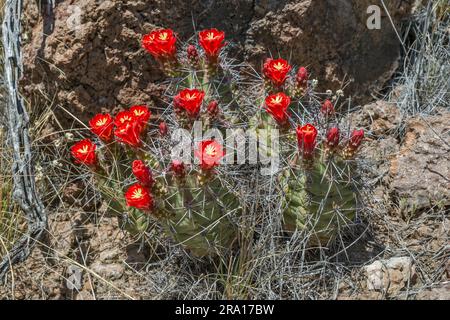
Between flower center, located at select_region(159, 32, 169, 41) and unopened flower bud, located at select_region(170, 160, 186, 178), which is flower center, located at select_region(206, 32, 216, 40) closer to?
flower center, located at select_region(159, 32, 169, 41)

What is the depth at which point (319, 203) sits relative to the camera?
2559mm

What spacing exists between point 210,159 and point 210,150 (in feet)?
0.12

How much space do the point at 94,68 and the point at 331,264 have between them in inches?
52.8

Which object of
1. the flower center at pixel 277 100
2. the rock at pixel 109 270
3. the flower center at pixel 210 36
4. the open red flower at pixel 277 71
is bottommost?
the rock at pixel 109 270

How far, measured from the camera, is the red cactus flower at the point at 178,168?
94.5 inches

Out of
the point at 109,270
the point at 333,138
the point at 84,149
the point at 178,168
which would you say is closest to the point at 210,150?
the point at 178,168

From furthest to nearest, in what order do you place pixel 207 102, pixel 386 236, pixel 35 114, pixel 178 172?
pixel 35 114 < pixel 386 236 < pixel 207 102 < pixel 178 172

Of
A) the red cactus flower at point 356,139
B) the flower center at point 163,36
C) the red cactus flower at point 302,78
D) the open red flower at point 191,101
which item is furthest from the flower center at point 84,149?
the red cactus flower at point 356,139

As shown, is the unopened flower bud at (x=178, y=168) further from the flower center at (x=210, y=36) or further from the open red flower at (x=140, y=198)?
the flower center at (x=210, y=36)

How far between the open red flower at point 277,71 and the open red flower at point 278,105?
3.9 inches

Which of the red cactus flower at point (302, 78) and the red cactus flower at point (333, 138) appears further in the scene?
the red cactus flower at point (302, 78)

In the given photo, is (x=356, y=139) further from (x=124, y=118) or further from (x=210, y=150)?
(x=124, y=118)

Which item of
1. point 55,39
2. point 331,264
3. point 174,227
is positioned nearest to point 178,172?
point 174,227
